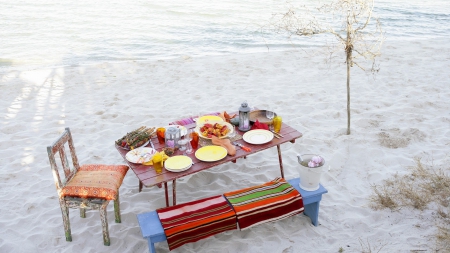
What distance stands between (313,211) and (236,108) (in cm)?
304

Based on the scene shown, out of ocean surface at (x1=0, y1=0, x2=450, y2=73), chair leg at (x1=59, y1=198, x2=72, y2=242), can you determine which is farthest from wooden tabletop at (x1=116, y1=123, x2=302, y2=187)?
ocean surface at (x1=0, y1=0, x2=450, y2=73)

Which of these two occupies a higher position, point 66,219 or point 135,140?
point 135,140

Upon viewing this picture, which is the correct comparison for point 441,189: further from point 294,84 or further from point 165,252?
point 294,84

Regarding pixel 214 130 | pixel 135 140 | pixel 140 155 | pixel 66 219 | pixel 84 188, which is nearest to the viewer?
pixel 84 188

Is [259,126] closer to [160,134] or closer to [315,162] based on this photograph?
[315,162]

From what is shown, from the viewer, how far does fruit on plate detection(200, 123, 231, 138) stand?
3.67 meters

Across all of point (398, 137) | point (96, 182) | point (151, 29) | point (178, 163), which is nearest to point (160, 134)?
point (178, 163)

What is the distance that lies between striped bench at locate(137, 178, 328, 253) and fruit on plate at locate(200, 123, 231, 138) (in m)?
0.82

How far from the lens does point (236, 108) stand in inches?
245

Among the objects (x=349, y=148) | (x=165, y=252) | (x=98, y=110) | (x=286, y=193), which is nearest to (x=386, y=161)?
(x=349, y=148)

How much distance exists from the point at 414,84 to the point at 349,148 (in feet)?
9.87

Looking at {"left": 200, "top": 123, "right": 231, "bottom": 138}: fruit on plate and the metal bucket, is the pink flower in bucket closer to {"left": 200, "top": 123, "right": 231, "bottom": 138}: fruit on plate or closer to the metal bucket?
the metal bucket

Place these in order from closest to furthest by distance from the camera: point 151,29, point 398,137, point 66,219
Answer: point 66,219, point 398,137, point 151,29

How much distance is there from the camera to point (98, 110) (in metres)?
6.12
